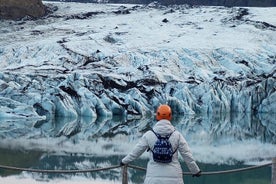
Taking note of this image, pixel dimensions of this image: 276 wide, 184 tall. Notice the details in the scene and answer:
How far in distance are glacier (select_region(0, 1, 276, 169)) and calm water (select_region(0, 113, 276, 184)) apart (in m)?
0.06

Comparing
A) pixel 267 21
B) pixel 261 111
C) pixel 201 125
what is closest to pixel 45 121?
pixel 201 125

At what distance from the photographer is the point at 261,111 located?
25.5 meters

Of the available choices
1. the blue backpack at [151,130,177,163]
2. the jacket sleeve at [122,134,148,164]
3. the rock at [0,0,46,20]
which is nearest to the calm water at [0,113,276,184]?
the jacket sleeve at [122,134,148,164]

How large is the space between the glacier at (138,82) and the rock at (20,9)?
3.26 meters

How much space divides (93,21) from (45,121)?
1759cm

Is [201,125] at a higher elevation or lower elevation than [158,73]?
lower

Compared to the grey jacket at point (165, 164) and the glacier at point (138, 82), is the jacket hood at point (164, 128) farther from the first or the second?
the glacier at point (138, 82)

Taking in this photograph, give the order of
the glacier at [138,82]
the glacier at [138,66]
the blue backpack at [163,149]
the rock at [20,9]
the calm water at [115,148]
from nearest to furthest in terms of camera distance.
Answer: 1. the blue backpack at [163,149]
2. the calm water at [115,148]
3. the glacier at [138,82]
4. the glacier at [138,66]
5. the rock at [20,9]

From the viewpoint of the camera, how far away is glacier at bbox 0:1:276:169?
17281mm

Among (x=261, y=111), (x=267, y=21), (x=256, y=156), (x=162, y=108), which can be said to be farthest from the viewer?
(x=267, y=21)

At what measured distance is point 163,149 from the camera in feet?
14.8

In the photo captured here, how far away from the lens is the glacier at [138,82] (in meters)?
17.3

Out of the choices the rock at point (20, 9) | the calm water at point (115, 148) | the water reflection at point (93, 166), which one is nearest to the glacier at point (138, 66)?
the calm water at point (115, 148)

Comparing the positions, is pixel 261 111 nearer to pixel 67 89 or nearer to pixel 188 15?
pixel 67 89
